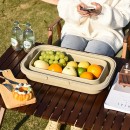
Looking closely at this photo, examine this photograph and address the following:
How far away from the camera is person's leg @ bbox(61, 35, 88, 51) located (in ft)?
12.3

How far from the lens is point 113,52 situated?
3777 millimetres

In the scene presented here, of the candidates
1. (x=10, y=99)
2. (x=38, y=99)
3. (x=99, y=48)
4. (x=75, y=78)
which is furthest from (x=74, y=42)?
(x=10, y=99)

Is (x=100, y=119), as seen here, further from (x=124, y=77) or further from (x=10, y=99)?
(x=10, y=99)

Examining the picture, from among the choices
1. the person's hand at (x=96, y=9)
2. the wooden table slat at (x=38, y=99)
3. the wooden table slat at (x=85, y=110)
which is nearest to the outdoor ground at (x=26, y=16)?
the person's hand at (x=96, y=9)

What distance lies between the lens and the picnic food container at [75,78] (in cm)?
278

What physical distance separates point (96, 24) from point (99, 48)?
0.30 metres

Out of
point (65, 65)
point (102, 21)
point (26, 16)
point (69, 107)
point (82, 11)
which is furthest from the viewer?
point (26, 16)

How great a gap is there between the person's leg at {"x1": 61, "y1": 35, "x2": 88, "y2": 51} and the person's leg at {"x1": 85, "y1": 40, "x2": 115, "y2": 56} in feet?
0.24

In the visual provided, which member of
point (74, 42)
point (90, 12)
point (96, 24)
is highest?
point (90, 12)

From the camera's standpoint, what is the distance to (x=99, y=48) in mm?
3668

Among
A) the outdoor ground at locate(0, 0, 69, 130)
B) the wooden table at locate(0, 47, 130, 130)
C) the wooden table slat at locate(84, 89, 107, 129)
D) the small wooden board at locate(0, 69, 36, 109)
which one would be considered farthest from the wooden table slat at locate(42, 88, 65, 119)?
the outdoor ground at locate(0, 0, 69, 130)

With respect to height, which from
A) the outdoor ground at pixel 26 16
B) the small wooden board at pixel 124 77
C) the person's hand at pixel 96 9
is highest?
the person's hand at pixel 96 9

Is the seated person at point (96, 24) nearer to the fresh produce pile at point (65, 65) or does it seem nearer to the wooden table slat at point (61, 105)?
the fresh produce pile at point (65, 65)

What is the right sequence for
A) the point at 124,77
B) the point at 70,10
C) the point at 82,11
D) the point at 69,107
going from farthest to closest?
1. the point at 70,10
2. the point at 82,11
3. the point at 124,77
4. the point at 69,107
